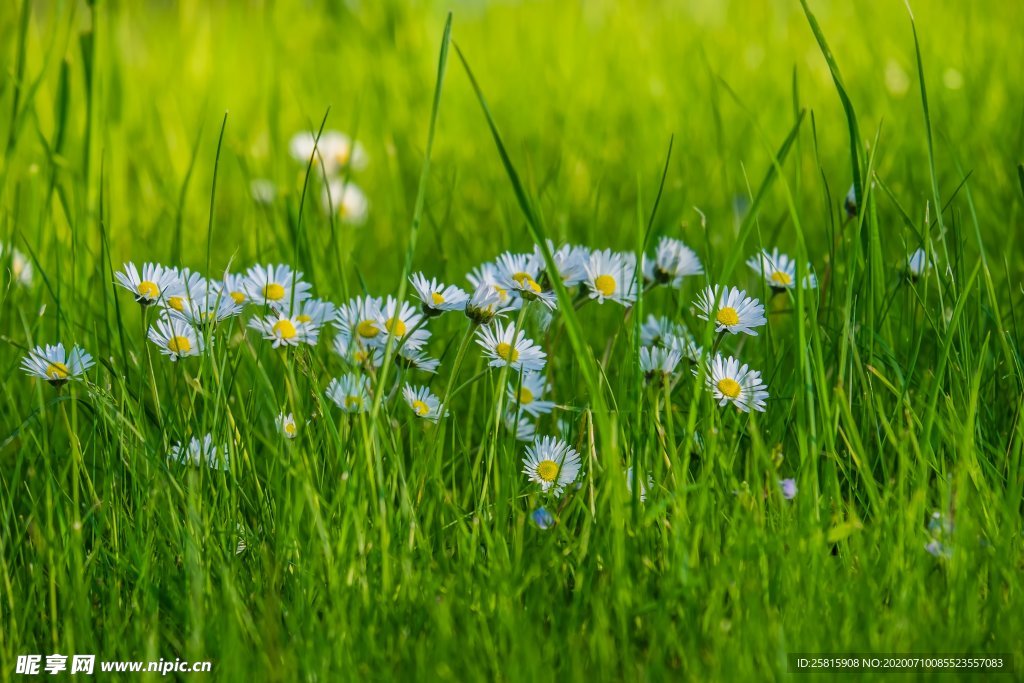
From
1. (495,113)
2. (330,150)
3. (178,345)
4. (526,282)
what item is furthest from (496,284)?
(495,113)

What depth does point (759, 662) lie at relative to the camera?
3.31 ft

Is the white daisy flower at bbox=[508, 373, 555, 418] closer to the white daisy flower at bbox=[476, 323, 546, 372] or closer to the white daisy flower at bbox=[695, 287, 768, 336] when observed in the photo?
the white daisy flower at bbox=[476, 323, 546, 372]

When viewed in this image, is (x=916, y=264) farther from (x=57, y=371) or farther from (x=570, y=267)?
(x=57, y=371)

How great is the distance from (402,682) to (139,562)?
1.19 ft

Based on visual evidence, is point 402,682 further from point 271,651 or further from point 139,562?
point 139,562

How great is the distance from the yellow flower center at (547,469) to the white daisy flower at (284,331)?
343 mm

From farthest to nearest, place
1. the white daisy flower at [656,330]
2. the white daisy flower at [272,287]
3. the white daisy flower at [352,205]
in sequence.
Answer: the white daisy flower at [352,205] < the white daisy flower at [656,330] < the white daisy flower at [272,287]

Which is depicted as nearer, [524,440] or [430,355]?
[524,440]

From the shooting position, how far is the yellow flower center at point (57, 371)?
4.33 ft

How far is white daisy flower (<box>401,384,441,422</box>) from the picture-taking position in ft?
4.52

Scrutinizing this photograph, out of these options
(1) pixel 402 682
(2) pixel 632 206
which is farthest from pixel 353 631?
(2) pixel 632 206

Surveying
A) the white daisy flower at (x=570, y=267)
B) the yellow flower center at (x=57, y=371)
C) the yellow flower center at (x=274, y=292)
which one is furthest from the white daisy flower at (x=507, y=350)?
the yellow flower center at (x=57, y=371)

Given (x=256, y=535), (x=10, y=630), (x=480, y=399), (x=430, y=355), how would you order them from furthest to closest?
(x=430, y=355), (x=480, y=399), (x=256, y=535), (x=10, y=630)

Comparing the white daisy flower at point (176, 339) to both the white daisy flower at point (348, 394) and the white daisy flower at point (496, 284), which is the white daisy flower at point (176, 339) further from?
the white daisy flower at point (496, 284)
